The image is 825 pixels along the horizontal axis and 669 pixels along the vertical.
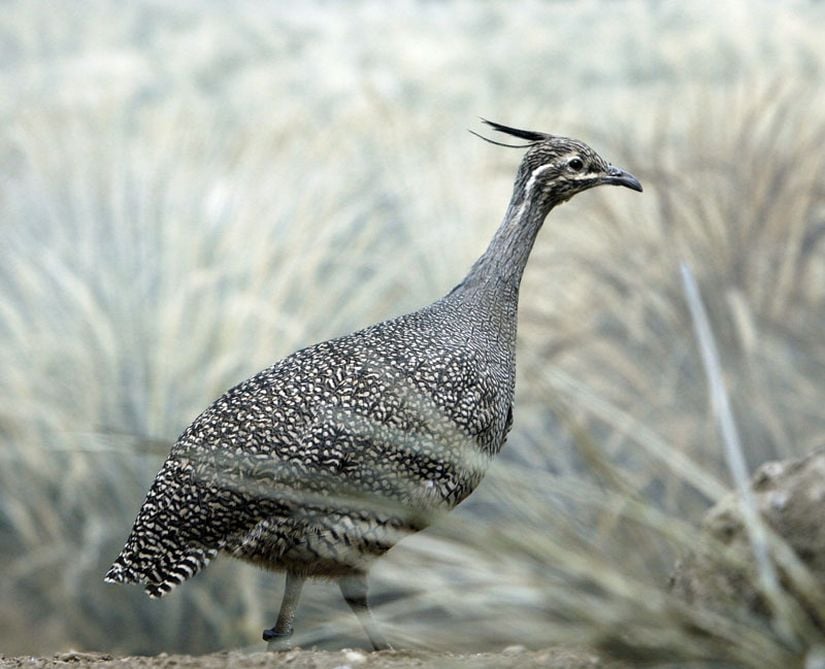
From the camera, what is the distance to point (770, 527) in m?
3.10

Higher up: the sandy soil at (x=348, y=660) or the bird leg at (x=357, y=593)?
the bird leg at (x=357, y=593)

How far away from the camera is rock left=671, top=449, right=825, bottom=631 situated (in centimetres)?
299

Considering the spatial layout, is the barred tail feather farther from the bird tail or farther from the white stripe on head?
the white stripe on head

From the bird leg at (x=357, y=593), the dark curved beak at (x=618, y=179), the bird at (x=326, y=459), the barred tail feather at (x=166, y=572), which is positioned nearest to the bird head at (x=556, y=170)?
the dark curved beak at (x=618, y=179)

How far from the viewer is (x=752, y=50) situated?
33.6 ft

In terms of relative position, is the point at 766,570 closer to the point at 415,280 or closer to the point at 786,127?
the point at 415,280

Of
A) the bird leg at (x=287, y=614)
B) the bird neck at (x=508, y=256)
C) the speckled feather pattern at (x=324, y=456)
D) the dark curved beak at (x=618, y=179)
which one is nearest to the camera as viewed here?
the speckled feather pattern at (x=324, y=456)

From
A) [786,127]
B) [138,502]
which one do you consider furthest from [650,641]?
[786,127]

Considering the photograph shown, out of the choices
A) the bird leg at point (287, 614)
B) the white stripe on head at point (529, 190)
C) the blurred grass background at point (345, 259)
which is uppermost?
the blurred grass background at point (345, 259)

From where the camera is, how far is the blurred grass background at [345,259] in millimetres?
7602

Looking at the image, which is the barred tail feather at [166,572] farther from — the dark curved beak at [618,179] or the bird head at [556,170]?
the dark curved beak at [618,179]

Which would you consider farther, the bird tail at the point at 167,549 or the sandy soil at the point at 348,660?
the bird tail at the point at 167,549

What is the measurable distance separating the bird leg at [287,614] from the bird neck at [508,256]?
1238 millimetres

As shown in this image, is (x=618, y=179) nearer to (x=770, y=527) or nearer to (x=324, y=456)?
(x=324, y=456)
